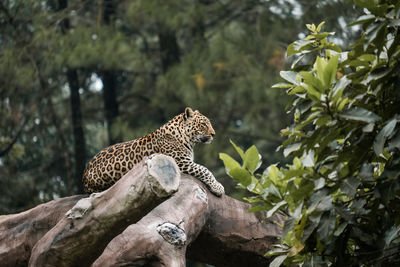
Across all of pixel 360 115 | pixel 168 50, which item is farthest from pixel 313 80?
pixel 168 50

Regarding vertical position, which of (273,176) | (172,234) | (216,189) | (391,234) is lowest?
(216,189)

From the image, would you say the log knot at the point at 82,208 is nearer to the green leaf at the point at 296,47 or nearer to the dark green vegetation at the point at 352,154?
the dark green vegetation at the point at 352,154

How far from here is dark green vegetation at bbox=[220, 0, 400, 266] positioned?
8.79 ft

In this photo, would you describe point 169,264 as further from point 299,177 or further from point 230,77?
point 230,77

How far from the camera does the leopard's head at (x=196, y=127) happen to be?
5.79m

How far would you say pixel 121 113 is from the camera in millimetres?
12789

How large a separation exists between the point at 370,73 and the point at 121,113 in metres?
10.3

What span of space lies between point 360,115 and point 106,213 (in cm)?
148

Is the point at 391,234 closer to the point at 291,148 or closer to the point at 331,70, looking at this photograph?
the point at 291,148

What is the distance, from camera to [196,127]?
579 cm

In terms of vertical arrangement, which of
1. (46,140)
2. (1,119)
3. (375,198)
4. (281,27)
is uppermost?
(375,198)

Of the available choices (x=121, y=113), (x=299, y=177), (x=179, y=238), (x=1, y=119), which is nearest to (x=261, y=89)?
(x=121, y=113)

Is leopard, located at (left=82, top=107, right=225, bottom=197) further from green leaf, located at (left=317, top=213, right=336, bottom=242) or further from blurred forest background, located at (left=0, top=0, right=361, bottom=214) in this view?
blurred forest background, located at (left=0, top=0, right=361, bottom=214)

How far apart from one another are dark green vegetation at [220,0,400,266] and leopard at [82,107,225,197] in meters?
2.24
